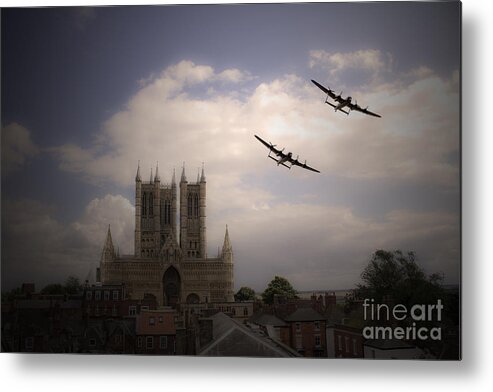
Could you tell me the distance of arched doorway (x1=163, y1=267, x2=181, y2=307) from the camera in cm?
573

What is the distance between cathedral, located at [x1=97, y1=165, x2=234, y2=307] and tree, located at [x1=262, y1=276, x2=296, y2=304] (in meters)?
0.28

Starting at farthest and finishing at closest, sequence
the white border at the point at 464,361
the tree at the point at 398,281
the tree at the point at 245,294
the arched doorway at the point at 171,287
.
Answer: the arched doorway at the point at 171,287, the tree at the point at 245,294, the tree at the point at 398,281, the white border at the point at 464,361

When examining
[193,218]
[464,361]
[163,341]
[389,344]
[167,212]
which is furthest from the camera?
[167,212]

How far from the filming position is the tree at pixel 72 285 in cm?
574

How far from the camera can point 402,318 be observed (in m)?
5.41

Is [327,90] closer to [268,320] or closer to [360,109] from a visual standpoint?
[360,109]

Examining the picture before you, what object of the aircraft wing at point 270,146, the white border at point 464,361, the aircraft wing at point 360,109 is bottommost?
the white border at point 464,361

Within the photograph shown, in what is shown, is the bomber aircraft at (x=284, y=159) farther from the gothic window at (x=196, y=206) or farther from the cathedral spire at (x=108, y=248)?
the cathedral spire at (x=108, y=248)

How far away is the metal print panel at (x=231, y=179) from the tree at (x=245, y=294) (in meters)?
0.01

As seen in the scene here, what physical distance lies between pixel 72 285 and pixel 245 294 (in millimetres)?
1362

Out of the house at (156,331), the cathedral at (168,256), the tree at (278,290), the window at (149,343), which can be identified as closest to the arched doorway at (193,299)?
the cathedral at (168,256)

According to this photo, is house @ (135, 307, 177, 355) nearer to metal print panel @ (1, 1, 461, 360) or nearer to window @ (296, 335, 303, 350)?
metal print panel @ (1, 1, 461, 360)

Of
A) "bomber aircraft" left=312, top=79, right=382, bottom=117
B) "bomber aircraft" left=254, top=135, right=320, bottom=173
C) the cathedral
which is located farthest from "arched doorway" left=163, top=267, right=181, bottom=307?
"bomber aircraft" left=312, top=79, right=382, bottom=117

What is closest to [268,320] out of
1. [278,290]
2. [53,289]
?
[278,290]
